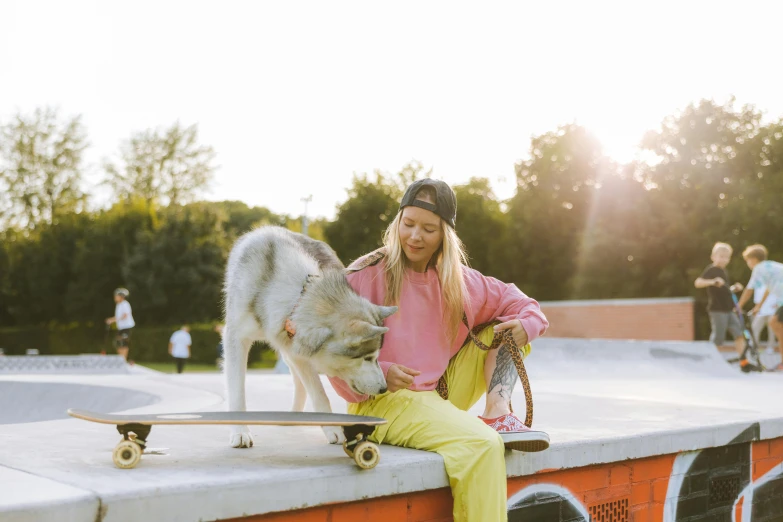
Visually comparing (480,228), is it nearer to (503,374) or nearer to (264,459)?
(503,374)

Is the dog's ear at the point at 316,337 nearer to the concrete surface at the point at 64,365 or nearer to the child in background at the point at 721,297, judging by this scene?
the child in background at the point at 721,297

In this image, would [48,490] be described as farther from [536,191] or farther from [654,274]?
[536,191]

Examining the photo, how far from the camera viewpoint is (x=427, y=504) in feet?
10.3

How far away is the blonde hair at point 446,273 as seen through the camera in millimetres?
3756

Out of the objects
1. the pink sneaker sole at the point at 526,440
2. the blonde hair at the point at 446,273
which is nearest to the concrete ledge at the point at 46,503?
the pink sneaker sole at the point at 526,440

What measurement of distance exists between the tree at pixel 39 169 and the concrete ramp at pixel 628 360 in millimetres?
40392

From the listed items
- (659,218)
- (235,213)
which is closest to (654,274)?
(659,218)

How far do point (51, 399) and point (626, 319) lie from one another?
1929 cm

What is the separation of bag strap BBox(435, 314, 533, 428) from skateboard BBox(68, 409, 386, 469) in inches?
37.2

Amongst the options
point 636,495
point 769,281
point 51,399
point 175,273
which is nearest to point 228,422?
point 636,495

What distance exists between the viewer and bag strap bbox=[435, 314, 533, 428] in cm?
367

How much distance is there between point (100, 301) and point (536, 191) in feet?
88.7

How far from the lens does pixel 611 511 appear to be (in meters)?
3.96

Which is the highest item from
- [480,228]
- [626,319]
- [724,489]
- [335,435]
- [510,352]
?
[480,228]
